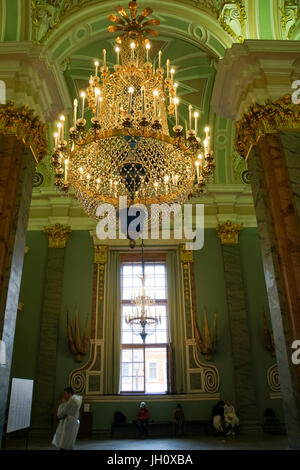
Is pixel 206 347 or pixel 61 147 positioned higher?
pixel 61 147

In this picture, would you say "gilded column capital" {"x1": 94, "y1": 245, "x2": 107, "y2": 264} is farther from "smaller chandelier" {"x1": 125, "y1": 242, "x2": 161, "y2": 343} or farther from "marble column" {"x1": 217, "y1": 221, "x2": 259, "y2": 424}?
"marble column" {"x1": 217, "y1": 221, "x2": 259, "y2": 424}

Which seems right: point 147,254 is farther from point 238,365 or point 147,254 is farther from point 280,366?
point 280,366

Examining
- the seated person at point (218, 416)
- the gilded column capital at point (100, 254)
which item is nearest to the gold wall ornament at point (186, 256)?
the gilded column capital at point (100, 254)

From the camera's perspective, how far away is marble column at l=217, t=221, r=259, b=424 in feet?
25.7

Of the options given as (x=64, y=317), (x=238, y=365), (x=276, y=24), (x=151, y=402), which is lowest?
(x=151, y=402)

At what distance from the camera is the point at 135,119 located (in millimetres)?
4676

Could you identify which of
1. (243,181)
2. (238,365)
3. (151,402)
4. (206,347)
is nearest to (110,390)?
(151,402)

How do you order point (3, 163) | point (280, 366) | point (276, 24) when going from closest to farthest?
point (280, 366) < point (3, 163) < point (276, 24)

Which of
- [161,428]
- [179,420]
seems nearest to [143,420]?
[161,428]

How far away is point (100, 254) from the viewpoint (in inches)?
363

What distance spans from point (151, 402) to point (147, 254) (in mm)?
3363

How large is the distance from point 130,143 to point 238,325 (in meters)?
5.32

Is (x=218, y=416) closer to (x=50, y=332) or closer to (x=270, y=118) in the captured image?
(x=50, y=332)

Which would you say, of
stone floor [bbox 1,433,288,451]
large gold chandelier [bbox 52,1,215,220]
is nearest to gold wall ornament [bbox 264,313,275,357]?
stone floor [bbox 1,433,288,451]
